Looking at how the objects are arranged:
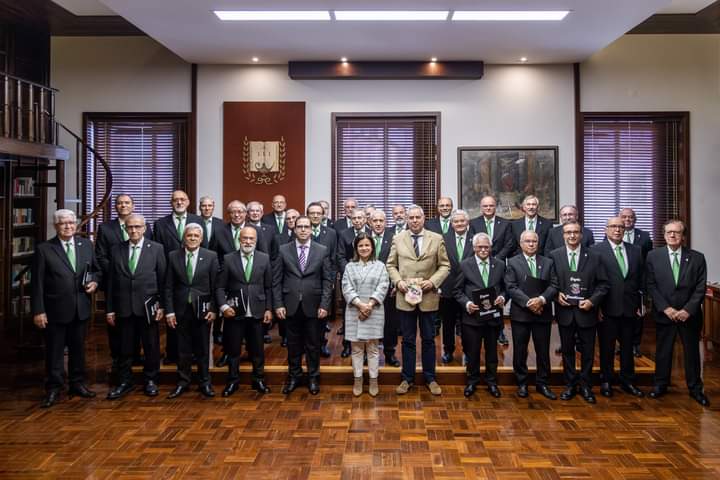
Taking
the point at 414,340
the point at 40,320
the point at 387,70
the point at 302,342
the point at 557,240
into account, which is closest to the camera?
the point at 40,320

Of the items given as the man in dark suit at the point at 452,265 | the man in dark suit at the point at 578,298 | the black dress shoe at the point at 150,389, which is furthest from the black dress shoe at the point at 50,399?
the man in dark suit at the point at 578,298

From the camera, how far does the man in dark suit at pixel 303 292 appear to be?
15.9ft

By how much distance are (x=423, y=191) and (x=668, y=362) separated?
164 inches

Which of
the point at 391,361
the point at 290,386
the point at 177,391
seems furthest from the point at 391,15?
the point at 177,391

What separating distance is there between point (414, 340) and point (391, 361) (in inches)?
23.0

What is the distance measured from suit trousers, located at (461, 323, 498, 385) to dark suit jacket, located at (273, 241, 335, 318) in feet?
4.06

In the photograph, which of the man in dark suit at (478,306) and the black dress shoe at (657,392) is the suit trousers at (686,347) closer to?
the black dress shoe at (657,392)

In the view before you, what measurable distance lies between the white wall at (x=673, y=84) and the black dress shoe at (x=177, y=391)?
6.46 metres

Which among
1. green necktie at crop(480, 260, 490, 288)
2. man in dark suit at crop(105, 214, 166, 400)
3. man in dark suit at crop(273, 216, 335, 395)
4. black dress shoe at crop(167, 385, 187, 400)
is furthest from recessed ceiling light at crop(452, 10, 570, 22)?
black dress shoe at crop(167, 385, 187, 400)

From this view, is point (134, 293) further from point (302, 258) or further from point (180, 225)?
point (302, 258)

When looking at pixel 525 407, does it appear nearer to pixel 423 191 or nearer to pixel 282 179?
pixel 423 191

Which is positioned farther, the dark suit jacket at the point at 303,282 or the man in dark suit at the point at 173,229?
the man in dark suit at the point at 173,229

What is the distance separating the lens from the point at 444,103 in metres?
8.05

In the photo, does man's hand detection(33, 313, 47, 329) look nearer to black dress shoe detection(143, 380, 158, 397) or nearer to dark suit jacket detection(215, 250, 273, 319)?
black dress shoe detection(143, 380, 158, 397)
